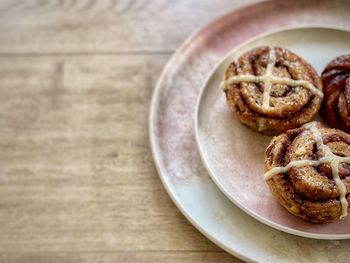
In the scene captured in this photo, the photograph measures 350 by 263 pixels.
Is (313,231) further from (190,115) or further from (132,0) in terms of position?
(132,0)

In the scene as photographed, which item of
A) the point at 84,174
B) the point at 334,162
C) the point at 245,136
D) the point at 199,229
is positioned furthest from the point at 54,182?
the point at 334,162

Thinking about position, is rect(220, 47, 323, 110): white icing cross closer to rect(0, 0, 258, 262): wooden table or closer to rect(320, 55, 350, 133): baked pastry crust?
rect(320, 55, 350, 133): baked pastry crust

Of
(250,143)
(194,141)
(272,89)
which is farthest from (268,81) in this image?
(194,141)

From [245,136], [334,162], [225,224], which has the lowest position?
[225,224]

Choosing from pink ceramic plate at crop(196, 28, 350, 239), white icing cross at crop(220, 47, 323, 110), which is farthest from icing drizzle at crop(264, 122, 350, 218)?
white icing cross at crop(220, 47, 323, 110)

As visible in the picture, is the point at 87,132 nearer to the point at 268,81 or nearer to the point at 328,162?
the point at 268,81

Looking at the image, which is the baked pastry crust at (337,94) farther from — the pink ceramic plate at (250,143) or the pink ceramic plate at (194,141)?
the pink ceramic plate at (194,141)
